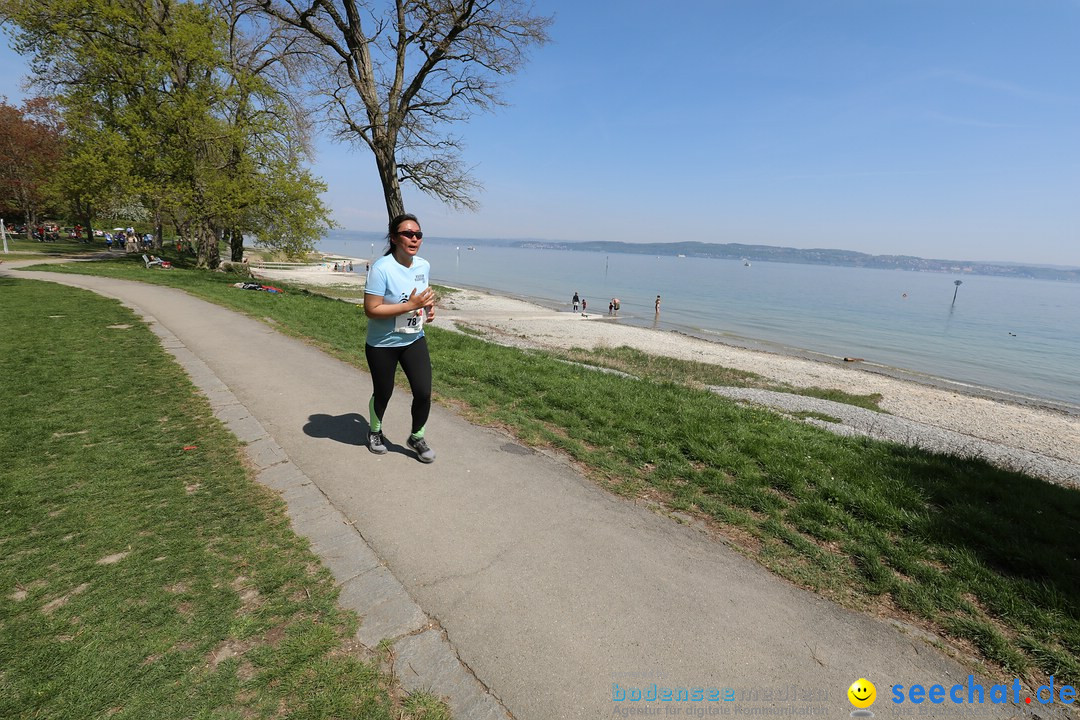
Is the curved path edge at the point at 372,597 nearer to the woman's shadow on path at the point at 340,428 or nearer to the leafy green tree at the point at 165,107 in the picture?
the woman's shadow on path at the point at 340,428

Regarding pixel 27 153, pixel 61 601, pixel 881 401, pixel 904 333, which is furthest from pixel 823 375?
pixel 27 153

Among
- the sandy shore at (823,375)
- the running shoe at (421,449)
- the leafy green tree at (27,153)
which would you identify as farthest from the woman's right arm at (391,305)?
the leafy green tree at (27,153)

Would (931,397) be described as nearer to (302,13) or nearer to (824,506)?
(824,506)

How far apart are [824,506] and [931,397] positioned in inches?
692

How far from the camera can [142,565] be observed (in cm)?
272

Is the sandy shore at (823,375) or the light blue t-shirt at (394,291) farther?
the sandy shore at (823,375)

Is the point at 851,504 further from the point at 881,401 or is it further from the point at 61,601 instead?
the point at 881,401

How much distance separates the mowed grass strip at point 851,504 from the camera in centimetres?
280

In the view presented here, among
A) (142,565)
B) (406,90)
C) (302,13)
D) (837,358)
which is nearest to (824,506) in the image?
(142,565)

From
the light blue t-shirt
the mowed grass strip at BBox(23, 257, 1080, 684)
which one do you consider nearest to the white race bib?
the light blue t-shirt

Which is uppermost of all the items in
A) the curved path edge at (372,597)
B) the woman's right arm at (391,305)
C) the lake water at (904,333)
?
the woman's right arm at (391,305)

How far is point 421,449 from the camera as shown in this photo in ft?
14.9

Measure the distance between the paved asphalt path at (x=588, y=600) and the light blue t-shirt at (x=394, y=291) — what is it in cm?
121

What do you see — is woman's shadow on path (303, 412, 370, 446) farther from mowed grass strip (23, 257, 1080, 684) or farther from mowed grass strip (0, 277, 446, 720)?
mowed grass strip (23, 257, 1080, 684)
